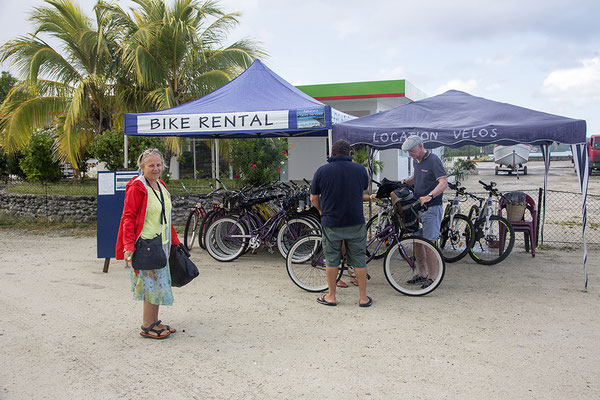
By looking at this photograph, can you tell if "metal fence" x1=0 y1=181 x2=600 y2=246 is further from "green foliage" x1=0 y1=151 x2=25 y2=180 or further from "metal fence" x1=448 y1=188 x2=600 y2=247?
"green foliage" x1=0 y1=151 x2=25 y2=180

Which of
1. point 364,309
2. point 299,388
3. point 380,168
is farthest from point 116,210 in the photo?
→ point 380,168

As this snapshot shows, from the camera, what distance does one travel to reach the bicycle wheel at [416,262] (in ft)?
19.3

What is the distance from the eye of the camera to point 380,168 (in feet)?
66.1

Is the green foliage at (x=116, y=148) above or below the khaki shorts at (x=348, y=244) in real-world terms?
above

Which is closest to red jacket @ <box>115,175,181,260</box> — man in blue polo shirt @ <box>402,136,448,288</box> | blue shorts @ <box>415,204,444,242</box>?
man in blue polo shirt @ <box>402,136,448,288</box>

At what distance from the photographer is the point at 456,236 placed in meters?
7.61

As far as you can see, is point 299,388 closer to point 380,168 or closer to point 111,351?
point 111,351

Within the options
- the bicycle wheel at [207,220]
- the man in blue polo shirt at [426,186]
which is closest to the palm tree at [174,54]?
the bicycle wheel at [207,220]

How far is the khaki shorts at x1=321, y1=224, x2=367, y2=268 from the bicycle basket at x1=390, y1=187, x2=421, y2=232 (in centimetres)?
76

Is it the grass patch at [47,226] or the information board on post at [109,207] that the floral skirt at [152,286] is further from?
the grass patch at [47,226]

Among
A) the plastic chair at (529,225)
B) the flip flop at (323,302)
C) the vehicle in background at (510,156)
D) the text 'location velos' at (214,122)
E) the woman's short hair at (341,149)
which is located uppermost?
the vehicle in background at (510,156)

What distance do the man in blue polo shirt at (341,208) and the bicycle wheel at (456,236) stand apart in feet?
8.47

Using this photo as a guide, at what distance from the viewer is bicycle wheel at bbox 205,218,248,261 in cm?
777

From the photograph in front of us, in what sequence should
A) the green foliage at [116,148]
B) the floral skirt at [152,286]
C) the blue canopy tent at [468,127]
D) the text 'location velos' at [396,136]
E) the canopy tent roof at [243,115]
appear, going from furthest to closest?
the green foliage at [116,148] < the canopy tent roof at [243,115] < the text 'location velos' at [396,136] < the blue canopy tent at [468,127] < the floral skirt at [152,286]
